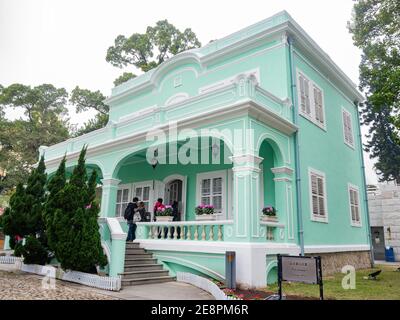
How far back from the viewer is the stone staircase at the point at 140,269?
27.6 feet

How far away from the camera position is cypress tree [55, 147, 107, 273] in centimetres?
793

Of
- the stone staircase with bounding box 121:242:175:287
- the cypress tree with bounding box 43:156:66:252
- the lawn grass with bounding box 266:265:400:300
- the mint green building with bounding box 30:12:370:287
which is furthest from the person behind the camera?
the mint green building with bounding box 30:12:370:287

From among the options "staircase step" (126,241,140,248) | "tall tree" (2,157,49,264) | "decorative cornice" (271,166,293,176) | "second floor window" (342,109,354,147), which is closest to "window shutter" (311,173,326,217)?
"decorative cornice" (271,166,293,176)

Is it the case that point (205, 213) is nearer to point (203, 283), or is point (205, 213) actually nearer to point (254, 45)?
point (203, 283)

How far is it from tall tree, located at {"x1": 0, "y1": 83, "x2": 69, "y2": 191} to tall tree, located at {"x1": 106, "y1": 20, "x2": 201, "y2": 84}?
6.74 meters

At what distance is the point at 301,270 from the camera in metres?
5.64

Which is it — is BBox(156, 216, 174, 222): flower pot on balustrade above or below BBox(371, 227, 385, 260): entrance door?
above

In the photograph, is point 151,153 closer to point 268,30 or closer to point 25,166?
point 268,30

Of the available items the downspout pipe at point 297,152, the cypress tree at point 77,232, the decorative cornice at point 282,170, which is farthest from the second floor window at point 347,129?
the cypress tree at point 77,232

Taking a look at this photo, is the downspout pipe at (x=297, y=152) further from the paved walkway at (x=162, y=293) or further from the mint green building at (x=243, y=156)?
the paved walkway at (x=162, y=293)

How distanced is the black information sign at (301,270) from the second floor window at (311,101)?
6.77 metres

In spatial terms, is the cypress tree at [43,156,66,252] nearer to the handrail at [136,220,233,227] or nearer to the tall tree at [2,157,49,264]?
the tall tree at [2,157,49,264]

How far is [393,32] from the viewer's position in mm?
11867

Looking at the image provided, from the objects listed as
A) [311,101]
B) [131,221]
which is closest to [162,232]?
[131,221]
